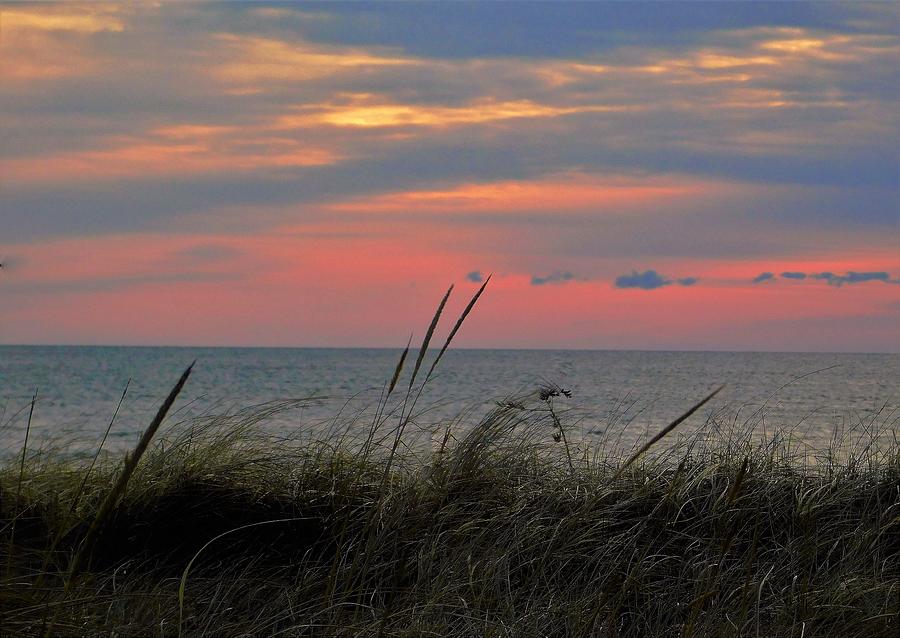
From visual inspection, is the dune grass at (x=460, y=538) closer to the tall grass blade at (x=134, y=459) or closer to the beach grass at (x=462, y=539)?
the beach grass at (x=462, y=539)

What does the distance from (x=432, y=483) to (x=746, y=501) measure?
1.78 metres

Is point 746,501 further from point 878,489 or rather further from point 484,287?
point 484,287

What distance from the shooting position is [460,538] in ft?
13.6

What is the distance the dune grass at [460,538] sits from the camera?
3137 mm

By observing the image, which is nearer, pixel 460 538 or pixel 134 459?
pixel 134 459

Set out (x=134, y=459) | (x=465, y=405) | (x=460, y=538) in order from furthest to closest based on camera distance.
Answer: (x=465, y=405), (x=460, y=538), (x=134, y=459)

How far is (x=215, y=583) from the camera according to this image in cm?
376

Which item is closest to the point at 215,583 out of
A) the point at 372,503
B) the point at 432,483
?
the point at 372,503

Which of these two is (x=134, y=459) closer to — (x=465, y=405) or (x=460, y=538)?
(x=460, y=538)

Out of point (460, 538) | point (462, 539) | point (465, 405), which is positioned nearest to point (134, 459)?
point (462, 539)

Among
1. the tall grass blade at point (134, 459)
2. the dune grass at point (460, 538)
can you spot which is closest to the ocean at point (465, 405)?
the dune grass at point (460, 538)

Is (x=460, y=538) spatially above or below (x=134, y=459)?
below

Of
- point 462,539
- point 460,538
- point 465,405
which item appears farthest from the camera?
point 465,405

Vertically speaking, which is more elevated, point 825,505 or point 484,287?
point 484,287
